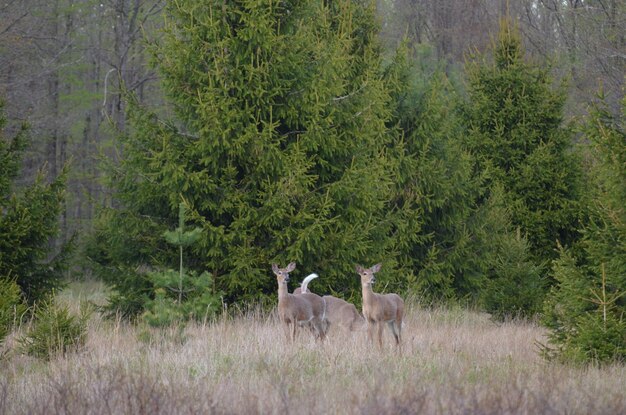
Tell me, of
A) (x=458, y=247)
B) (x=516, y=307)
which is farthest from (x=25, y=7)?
(x=516, y=307)

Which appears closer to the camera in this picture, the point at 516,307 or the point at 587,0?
the point at 516,307

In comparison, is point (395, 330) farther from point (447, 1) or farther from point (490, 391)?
point (447, 1)

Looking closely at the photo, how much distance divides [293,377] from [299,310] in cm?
297

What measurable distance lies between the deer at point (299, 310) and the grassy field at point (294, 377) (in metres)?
0.22

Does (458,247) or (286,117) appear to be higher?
(286,117)

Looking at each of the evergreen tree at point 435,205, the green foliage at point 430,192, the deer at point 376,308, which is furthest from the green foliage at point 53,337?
the green foliage at point 430,192

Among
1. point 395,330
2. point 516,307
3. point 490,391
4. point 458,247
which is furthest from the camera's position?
point 458,247

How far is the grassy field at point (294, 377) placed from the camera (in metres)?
7.08

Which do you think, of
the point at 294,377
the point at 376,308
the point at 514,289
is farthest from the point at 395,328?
the point at 514,289

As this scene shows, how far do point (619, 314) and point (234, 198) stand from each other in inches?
241

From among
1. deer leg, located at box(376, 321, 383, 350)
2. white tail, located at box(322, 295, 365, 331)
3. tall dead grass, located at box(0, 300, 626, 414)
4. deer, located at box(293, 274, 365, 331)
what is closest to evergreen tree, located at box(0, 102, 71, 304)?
tall dead grass, located at box(0, 300, 626, 414)

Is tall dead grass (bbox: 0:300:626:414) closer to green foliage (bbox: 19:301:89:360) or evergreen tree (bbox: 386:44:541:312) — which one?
green foliage (bbox: 19:301:89:360)

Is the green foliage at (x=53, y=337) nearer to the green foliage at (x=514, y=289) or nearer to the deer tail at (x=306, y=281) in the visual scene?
the deer tail at (x=306, y=281)

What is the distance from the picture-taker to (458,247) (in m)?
19.5
